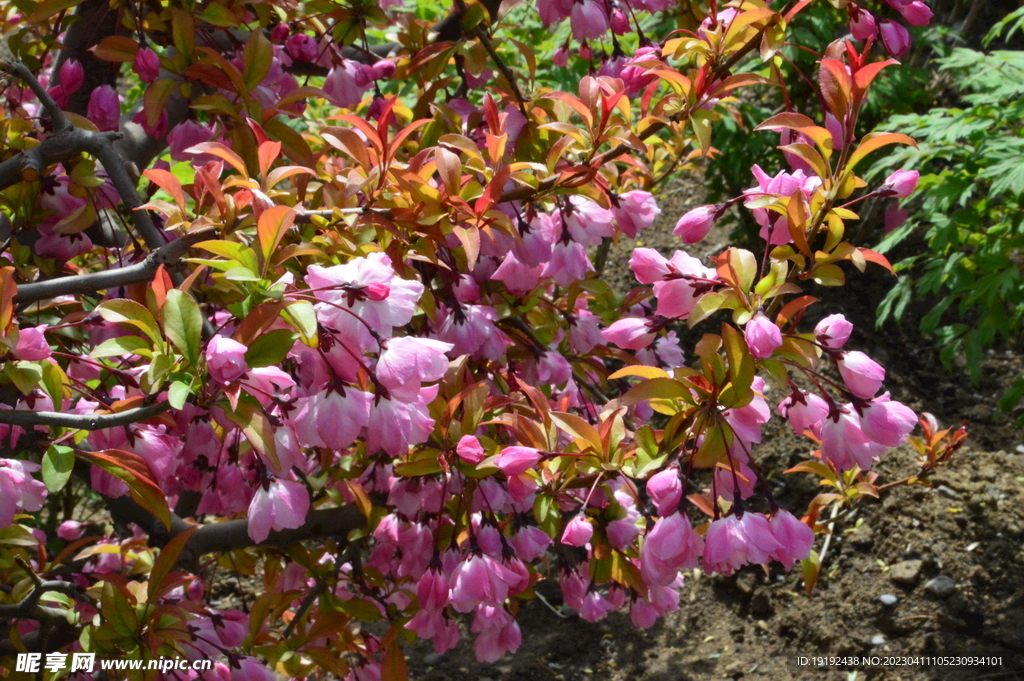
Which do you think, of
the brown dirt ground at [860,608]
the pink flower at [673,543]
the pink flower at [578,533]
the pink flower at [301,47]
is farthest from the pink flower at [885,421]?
the brown dirt ground at [860,608]

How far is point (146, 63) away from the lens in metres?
1.30

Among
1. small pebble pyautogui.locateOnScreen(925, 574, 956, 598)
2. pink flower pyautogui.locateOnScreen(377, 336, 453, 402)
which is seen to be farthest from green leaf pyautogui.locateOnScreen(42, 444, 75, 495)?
small pebble pyautogui.locateOnScreen(925, 574, 956, 598)

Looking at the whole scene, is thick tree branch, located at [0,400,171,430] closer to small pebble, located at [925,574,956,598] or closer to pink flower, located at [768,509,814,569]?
pink flower, located at [768,509,814,569]

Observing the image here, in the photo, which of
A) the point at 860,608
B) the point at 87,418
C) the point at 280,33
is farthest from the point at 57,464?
the point at 860,608

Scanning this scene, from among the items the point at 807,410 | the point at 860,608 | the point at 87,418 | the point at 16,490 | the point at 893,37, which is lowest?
the point at 860,608

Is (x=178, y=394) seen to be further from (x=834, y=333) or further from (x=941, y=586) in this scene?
(x=941, y=586)

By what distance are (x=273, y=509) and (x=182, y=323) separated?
0.96 ft

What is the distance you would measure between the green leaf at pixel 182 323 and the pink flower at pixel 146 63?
2.23 feet

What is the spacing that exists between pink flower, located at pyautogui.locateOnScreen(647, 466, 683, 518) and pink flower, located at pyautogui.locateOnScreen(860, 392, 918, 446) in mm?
231

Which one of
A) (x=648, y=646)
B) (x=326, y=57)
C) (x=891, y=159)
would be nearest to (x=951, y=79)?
(x=891, y=159)

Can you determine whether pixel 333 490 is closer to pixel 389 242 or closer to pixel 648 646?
pixel 389 242

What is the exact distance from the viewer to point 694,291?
2.98 feet

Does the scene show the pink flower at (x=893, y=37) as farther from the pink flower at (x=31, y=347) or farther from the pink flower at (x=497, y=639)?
the pink flower at (x=31, y=347)

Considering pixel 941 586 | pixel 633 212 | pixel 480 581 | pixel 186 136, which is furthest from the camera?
pixel 941 586
